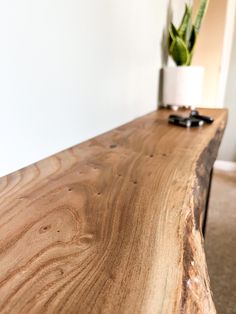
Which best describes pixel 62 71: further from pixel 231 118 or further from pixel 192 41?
pixel 231 118

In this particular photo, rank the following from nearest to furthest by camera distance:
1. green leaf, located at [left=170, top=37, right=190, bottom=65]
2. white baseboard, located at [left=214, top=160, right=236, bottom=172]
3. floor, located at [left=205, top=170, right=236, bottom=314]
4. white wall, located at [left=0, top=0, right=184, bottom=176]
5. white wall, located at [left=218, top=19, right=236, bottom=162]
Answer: white wall, located at [left=0, top=0, right=184, bottom=176] → floor, located at [left=205, top=170, right=236, bottom=314] → green leaf, located at [left=170, top=37, right=190, bottom=65] → white wall, located at [left=218, top=19, right=236, bottom=162] → white baseboard, located at [left=214, top=160, right=236, bottom=172]

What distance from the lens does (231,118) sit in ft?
8.48

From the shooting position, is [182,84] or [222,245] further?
[222,245]

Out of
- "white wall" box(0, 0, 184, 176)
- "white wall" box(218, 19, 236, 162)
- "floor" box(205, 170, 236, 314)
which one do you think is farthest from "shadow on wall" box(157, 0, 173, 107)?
"white wall" box(218, 19, 236, 162)

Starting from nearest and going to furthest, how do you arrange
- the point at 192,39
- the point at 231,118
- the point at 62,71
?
the point at 62,71 → the point at 192,39 → the point at 231,118

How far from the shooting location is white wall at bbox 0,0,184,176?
19.5 inches

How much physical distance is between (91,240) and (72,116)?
435 millimetres

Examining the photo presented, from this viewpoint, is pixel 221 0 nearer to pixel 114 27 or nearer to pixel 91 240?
pixel 114 27

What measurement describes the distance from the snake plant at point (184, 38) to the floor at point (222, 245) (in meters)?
1.03

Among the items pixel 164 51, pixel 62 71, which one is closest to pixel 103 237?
pixel 62 71

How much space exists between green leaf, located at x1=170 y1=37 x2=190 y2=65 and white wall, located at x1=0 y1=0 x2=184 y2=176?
312mm

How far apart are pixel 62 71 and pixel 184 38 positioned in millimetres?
A: 993

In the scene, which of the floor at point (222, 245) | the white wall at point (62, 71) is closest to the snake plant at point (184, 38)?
the white wall at point (62, 71)

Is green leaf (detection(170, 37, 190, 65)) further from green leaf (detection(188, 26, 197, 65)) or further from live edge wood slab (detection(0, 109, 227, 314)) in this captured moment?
live edge wood slab (detection(0, 109, 227, 314))
